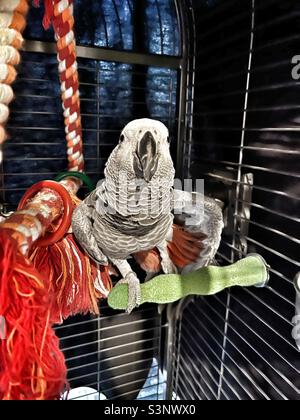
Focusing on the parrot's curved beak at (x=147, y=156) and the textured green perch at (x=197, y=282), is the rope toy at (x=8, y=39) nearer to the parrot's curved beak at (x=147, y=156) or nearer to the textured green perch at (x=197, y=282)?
the parrot's curved beak at (x=147, y=156)

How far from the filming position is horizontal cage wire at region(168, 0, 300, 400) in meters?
0.70

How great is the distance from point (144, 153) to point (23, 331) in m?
0.31

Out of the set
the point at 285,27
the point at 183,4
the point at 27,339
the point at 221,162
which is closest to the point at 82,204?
Result: the point at 27,339

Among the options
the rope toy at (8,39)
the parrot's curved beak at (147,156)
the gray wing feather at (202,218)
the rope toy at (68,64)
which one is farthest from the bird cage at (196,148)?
the rope toy at (8,39)

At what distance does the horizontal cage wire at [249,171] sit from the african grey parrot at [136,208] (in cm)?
14

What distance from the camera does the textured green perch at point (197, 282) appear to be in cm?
71

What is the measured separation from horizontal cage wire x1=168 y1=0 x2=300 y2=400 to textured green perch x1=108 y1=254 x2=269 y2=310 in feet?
0.12

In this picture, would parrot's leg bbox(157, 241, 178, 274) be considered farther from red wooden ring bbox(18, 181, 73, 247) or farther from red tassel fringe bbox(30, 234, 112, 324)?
red wooden ring bbox(18, 181, 73, 247)

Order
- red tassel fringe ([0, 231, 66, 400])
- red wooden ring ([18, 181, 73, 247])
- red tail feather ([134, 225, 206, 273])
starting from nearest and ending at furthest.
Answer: red tassel fringe ([0, 231, 66, 400]), red wooden ring ([18, 181, 73, 247]), red tail feather ([134, 225, 206, 273])

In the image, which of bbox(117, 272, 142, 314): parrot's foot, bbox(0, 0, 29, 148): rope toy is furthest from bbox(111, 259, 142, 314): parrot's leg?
bbox(0, 0, 29, 148): rope toy

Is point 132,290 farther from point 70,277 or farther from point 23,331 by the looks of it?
point 23,331

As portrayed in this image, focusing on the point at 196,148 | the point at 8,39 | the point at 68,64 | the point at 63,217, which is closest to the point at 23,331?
the point at 63,217
